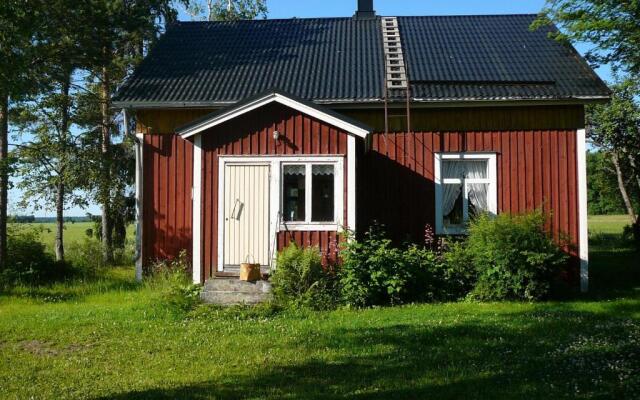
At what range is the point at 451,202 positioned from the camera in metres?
13.2

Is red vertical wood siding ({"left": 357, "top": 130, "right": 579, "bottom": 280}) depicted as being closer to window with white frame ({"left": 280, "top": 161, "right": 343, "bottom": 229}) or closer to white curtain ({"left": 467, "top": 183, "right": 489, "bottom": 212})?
white curtain ({"left": 467, "top": 183, "right": 489, "bottom": 212})

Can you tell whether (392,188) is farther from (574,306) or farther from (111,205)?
(111,205)

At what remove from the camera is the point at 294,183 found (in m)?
11.6

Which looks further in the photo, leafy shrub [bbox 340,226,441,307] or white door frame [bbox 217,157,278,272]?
white door frame [bbox 217,157,278,272]

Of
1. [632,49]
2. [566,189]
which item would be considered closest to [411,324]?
[566,189]

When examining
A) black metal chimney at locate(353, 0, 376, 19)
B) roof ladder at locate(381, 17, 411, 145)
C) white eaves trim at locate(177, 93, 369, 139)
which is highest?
black metal chimney at locate(353, 0, 376, 19)

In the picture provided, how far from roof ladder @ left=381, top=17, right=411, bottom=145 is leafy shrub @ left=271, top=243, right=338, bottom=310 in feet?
12.6

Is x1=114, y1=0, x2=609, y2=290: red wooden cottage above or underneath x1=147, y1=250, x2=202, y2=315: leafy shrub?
above

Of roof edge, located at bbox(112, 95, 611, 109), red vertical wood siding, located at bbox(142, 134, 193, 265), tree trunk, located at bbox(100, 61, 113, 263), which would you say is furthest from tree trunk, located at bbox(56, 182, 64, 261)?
roof edge, located at bbox(112, 95, 611, 109)

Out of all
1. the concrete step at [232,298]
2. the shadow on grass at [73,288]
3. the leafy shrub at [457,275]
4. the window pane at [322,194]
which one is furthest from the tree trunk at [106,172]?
the leafy shrub at [457,275]

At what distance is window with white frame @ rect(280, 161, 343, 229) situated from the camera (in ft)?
37.6

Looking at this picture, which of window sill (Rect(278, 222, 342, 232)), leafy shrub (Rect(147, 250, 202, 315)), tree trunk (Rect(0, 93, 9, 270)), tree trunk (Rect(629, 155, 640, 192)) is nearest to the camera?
leafy shrub (Rect(147, 250, 202, 315))

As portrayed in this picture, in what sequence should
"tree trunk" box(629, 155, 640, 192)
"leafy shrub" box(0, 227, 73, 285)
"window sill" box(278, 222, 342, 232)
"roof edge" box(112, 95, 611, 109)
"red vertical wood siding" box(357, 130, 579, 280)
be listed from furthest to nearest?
"tree trunk" box(629, 155, 640, 192) < "leafy shrub" box(0, 227, 73, 285) < "red vertical wood siding" box(357, 130, 579, 280) < "roof edge" box(112, 95, 611, 109) < "window sill" box(278, 222, 342, 232)

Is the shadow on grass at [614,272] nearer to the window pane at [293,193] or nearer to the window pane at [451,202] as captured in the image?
the window pane at [451,202]
